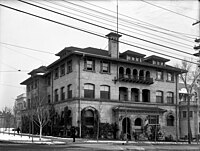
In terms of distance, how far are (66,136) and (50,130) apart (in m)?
7.76

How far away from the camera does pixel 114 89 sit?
5203 centimetres

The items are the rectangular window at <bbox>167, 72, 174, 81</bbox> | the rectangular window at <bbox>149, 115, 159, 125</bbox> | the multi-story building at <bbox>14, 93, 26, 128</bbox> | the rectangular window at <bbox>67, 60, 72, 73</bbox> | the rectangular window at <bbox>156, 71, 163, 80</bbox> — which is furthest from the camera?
the multi-story building at <bbox>14, 93, 26, 128</bbox>

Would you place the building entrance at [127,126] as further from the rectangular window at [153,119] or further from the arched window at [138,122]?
the rectangular window at [153,119]

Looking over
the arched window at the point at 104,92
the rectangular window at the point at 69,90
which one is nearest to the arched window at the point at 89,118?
the arched window at the point at 104,92

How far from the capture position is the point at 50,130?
55.8 metres

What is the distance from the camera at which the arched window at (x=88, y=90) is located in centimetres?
4933

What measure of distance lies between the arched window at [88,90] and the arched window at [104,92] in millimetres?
1659

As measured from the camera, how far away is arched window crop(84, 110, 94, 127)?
1918 inches

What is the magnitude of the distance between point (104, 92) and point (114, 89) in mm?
1847

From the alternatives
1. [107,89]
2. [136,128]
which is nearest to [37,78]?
[107,89]

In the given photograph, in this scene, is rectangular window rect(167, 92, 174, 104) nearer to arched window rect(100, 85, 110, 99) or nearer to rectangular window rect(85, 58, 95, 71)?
arched window rect(100, 85, 110, 99)

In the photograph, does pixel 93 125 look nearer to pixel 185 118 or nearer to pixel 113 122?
pixel 113 122

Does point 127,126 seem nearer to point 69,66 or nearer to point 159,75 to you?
point 159,75

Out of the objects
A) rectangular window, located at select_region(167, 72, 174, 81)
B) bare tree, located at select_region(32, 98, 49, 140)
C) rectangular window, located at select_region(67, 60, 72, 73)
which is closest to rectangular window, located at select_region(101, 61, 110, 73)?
rectangular window, located at select_region(67, 60, 72, 73)
